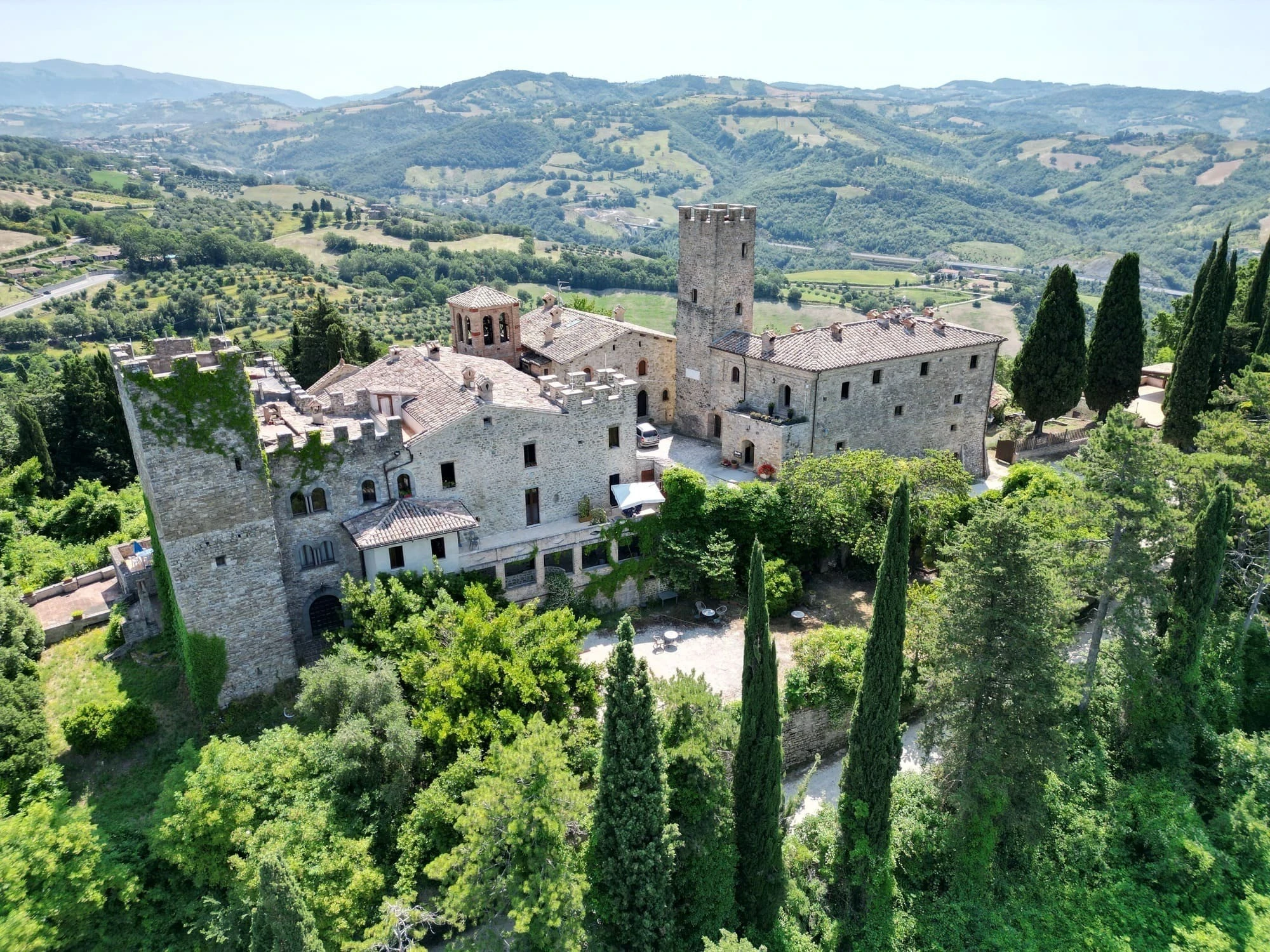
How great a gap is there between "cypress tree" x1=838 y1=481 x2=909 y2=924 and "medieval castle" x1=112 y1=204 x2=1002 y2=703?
1380 cm

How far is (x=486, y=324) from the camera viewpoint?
43.7 m

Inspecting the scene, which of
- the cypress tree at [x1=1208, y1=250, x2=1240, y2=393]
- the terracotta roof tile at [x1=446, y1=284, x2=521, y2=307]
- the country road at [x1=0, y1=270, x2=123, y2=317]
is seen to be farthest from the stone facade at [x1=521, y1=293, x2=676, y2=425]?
the country road at [x1=0, y1=270, x2=123, y2=317]

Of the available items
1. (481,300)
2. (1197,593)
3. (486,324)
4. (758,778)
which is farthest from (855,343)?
(758,778)

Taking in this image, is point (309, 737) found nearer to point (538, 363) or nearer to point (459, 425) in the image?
point (459, 425)

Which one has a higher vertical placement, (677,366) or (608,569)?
(677,366)

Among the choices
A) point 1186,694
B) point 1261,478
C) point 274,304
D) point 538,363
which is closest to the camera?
point 1186,694

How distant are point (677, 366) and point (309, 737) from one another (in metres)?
27.5

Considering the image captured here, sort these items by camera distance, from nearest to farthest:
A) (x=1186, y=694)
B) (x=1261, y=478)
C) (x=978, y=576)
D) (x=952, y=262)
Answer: (x=978, y=576) → (x=1186, y=694) → (x=1261, y=478) → (x=952, y=262)

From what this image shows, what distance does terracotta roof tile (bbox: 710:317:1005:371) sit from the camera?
4038 centimetres

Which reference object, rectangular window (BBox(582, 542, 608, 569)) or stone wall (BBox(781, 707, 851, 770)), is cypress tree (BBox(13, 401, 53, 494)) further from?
stone wall (BBox(781, 707, 851, 770))

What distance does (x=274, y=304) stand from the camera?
91.2m

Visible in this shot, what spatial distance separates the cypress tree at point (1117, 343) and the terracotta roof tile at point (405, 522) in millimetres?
34843

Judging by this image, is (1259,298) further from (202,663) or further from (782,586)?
(202,663)

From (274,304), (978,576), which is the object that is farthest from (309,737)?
(274,304)
